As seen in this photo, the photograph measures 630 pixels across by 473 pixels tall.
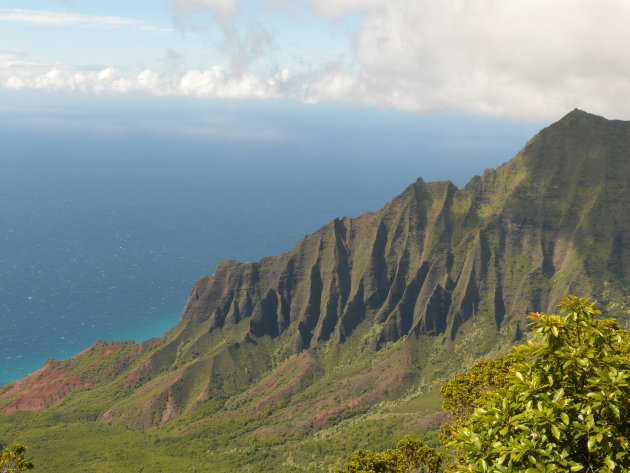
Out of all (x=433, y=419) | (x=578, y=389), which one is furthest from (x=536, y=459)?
(x=433, y=419)

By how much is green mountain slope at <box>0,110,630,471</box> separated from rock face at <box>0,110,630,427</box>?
1.56ft

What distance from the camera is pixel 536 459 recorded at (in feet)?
60.0

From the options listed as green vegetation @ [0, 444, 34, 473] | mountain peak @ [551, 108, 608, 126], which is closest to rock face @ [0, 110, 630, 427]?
mountain peak @ [551, 108, 608, 126]

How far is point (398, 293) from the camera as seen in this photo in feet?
621

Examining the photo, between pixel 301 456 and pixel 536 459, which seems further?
pixel 301 456

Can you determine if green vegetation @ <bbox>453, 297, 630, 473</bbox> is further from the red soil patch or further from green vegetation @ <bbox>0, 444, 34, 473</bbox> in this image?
the red soil patch

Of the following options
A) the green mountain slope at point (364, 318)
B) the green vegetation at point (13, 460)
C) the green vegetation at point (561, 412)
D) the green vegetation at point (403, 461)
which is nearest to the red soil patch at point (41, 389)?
the green mountain slope at point (364, 318)

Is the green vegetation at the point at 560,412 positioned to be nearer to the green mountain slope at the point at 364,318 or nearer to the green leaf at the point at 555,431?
the green leaf at the point at 555,431

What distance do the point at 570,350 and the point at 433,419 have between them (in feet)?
395

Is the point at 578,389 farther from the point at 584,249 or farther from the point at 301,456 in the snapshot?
the point at 584,249

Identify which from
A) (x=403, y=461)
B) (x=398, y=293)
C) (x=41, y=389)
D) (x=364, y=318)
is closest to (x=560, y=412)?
(x=403, y=461)

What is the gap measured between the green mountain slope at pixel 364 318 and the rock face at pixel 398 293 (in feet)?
1.56

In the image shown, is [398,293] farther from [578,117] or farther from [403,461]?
[403,461]

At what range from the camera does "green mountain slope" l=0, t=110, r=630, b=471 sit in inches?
6122
